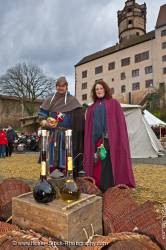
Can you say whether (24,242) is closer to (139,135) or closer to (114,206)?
(114,206)

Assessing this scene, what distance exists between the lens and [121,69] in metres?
49.0

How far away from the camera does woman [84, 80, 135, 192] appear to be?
3.12 metres

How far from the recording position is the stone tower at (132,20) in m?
51.3

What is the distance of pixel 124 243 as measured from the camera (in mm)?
1371

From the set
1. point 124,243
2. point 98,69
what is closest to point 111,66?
point 98,69

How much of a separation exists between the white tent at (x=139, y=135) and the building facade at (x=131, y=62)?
32310 millimetres

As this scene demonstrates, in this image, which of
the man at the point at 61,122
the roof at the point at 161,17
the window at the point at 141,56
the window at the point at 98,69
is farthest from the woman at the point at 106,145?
the window at the point at 98,69

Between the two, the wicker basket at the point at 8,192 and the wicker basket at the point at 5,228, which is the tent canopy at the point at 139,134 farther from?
the wicker basket at the point at 5,228

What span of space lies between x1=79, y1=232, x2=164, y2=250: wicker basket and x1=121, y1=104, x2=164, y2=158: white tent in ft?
30.7

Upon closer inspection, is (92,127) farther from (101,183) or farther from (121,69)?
(121,69)

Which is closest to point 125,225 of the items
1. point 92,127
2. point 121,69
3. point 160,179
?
point 92,127

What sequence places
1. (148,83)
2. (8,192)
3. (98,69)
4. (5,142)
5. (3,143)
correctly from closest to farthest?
(8,192)
(3,143)
(5,142)
(148,83)
(98,69)

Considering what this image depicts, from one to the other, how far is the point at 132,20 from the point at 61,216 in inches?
2130

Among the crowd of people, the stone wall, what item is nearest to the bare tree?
the stone wall
